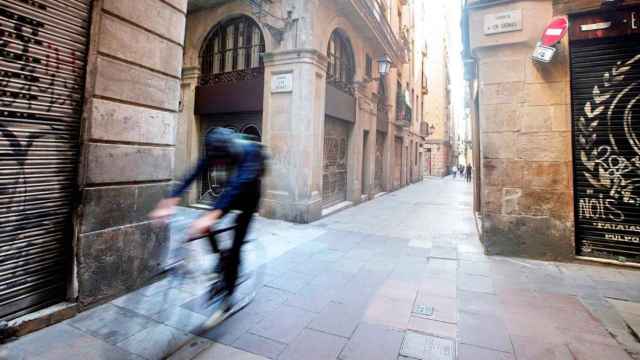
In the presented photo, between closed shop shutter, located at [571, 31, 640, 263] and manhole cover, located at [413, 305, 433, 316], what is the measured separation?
3475 millimetres

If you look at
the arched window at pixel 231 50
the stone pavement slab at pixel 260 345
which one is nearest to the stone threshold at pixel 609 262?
the stone pavement slab at pixel 260 345

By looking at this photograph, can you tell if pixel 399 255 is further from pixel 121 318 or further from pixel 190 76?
pixel 190 76

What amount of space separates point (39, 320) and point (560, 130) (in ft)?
23.9

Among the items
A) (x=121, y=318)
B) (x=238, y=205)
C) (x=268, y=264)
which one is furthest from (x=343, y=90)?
(x=121, y=318)

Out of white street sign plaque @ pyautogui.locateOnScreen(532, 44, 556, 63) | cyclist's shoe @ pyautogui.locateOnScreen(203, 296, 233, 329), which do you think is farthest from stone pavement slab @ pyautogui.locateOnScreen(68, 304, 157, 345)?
white street sign plaque @ pyautogui.locateOnScreen(532, 44, 556, 63)

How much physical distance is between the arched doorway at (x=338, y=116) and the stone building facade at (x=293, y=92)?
3 centimetres

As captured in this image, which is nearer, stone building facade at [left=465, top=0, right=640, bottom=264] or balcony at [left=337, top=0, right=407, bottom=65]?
stone building facade at [left=465, top=0, right=640, bottom=264]

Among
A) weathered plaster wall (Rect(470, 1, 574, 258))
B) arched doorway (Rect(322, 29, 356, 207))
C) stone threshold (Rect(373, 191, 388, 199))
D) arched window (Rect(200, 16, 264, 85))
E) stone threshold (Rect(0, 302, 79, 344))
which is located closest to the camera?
stone threshold (Rect(0, 302, 79, 344))

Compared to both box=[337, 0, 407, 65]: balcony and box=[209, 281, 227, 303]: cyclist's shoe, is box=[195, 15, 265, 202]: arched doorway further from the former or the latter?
box=[209, 281, 227, 303]: cyclist's shoe

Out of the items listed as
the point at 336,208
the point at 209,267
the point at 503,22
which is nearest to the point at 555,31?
the point at 503,22

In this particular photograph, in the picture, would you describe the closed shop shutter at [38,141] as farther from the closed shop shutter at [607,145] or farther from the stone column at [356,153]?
the stone column at [356,153]

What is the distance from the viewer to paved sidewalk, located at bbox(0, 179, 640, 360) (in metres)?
2.52

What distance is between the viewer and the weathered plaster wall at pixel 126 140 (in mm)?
3215

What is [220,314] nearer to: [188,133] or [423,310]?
[423,310]
